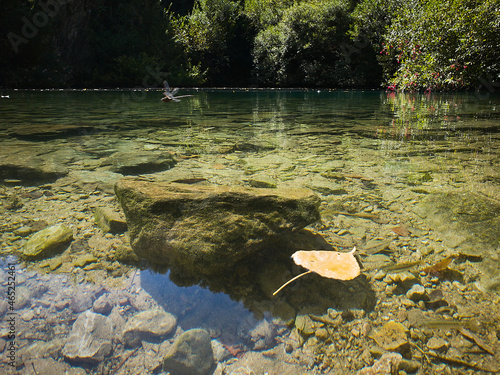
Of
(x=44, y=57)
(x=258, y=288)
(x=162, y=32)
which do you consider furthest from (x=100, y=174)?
(x=162, y=32)

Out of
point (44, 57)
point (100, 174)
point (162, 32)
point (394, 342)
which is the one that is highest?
point (162, 32)

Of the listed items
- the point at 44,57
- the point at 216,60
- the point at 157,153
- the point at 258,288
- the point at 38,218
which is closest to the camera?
the point at 258,288

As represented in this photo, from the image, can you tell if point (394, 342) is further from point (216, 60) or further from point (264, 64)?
point (216, 60)

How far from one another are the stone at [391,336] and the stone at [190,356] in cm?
49

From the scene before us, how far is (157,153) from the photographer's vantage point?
2.95m

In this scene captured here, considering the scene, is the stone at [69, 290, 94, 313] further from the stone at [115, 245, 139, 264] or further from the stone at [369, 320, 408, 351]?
the stone at [369, 320, 408, 351]

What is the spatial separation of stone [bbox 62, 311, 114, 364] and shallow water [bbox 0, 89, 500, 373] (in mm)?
117

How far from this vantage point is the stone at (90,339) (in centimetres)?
92

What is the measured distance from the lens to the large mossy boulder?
126 centimetres

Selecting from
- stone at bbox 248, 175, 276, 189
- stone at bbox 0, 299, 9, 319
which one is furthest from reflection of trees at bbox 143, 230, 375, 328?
stone at bbox 248, 175, 276, 189

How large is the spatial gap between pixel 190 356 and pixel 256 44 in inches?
984

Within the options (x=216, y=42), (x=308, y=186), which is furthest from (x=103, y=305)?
(x=216, y=42)

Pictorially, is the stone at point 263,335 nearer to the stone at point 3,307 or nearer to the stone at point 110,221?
the stone at point 3,307

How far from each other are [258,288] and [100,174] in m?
1.75
